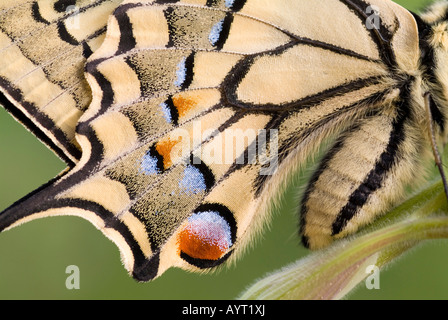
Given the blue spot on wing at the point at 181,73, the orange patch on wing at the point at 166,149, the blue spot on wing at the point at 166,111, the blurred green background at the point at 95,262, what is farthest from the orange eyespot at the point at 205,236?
the blurred green background at the point at 95,262

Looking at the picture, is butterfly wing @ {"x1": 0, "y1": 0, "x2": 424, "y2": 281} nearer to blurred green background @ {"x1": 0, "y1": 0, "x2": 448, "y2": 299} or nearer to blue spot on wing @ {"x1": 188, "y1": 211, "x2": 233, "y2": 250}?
blue spot on wing @ {"x1": 188, "y1": 211, "x2": 233, "y2": 250}

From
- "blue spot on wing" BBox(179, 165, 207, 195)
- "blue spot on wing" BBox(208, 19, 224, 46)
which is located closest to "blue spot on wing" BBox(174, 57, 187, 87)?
"blue spot on wing" BBox(208, 19, 224, 46)

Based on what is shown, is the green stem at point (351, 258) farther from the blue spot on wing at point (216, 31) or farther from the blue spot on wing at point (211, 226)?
the blue spot on wing at point (216, 31)

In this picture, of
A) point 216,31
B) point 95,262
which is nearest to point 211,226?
point 216,31

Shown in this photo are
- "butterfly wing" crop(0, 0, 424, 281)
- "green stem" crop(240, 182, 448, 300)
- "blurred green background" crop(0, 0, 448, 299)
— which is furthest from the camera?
"blurred green background" crop(0, 0, 448, 299)

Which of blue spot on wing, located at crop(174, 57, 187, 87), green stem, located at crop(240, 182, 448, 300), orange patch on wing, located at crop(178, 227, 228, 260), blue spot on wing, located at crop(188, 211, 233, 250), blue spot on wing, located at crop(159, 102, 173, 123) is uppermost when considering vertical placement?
blue spot on wing, located at crop(174, 57, 187, 87)

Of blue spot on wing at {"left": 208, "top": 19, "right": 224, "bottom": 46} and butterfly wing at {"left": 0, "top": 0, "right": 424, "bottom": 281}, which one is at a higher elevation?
blue spot on wing at {"left": 208, "top": 19, "right": 224, "bottom": 46}
